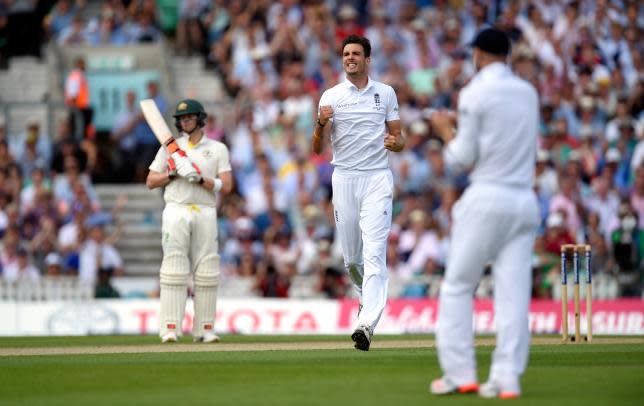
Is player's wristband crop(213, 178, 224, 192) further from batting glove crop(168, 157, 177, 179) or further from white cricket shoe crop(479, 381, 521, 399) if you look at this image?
white cricket shoe crop(479, 381, 521, 399)

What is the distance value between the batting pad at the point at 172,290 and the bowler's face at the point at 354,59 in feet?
10.3

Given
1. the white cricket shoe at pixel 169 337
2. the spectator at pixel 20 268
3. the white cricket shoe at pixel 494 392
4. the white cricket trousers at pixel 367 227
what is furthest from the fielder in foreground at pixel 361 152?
the spectator at pixel 20 268

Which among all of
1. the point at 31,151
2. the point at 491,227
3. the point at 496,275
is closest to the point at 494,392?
the point at 496,275

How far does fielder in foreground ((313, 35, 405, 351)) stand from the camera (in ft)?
43.7

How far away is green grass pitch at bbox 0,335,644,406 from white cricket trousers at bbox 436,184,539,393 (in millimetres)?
Answer: 276

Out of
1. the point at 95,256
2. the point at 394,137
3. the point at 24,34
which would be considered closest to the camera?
the point at 394,137

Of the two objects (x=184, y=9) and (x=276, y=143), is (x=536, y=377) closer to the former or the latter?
(x=276, y=143)

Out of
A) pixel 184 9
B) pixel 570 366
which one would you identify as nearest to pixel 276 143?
pixel 184 9

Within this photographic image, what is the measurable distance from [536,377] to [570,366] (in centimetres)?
106

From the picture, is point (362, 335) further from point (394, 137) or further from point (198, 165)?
point (198, 165)

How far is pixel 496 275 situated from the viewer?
9.24 metres

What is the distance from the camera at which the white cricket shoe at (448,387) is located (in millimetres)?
9141

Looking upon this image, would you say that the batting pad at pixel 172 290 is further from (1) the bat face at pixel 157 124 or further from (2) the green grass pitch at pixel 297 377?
(2) the green grass pitch at pixel 297 377

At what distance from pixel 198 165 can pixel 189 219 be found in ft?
1.93
